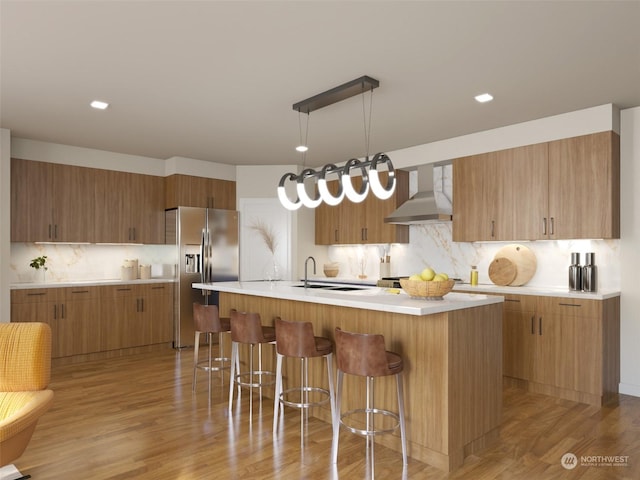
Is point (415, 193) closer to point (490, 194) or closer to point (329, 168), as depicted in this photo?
point (490, 194)

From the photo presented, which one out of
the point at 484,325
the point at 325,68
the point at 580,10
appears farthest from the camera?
the point at 325,68

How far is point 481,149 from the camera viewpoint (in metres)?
5.07

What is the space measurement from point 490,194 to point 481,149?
530 millimetres

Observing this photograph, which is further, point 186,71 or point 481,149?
point 481,149

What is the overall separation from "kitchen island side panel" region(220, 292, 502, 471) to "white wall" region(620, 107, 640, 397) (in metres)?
1.91

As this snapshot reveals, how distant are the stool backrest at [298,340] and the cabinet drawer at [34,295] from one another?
3.56m

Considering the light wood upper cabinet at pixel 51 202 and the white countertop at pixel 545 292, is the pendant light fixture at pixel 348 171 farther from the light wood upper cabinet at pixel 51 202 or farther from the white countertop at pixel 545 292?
the light wood upper cabinet at pixel 51 202

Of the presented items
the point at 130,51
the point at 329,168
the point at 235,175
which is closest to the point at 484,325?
the point at 329,168

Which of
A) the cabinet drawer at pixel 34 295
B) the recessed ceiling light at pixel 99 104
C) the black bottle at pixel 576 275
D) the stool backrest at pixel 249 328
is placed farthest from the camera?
the cabinet drawer at pixel 34 295

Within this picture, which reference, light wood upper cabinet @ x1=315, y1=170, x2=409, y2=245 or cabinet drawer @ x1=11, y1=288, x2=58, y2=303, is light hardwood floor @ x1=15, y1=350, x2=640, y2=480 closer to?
cabinet drawer @ x1=11, y1=288, x2=58, y2=303

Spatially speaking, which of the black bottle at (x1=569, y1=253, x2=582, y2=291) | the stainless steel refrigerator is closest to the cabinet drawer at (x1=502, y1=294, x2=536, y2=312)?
the black bottle at (x1=569, y1=253, x2=582, y2=291)

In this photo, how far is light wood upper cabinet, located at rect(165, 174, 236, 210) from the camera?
6398 mm

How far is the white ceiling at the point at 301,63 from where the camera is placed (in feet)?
8.49

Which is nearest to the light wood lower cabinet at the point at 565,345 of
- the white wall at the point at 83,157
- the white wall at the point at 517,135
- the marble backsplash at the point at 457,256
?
the marble backsplash at the point at 457,256
